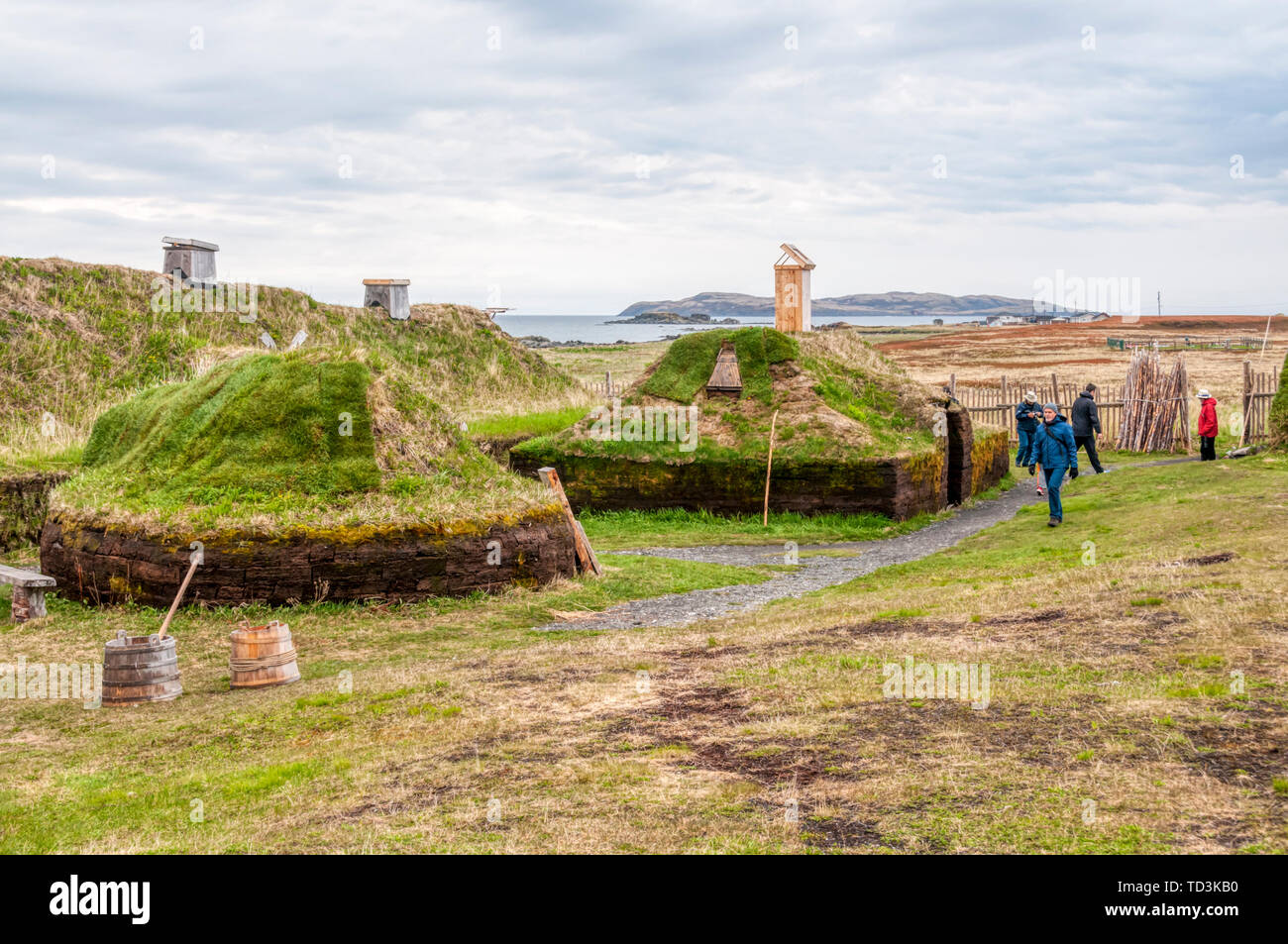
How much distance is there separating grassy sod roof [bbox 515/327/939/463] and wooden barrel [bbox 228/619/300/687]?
511 inches

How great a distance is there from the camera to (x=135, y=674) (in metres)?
9.84

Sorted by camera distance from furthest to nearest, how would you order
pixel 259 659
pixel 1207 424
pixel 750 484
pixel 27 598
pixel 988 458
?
pixel 988 458, pixel 1207 424, pixel 750 484, pixel 27 598, pixel 259 659

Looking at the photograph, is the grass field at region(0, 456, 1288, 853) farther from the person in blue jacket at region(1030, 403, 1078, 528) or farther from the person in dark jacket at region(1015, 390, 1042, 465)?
the person in dark jacket at region(1015, 390, 1042, 465)

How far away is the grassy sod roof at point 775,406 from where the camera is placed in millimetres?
22641

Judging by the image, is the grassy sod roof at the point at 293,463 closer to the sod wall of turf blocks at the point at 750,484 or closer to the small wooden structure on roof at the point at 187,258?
the sod wall of turf blocks at the point at 750,484

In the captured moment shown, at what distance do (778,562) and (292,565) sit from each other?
747 cm

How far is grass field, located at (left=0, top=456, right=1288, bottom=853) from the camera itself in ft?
18.2

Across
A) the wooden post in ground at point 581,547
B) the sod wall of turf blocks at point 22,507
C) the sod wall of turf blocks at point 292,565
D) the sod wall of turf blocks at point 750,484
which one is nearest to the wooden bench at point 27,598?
the sod wall of turf blocks at point 292,565

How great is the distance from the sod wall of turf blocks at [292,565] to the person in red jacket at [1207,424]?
15.6 meters

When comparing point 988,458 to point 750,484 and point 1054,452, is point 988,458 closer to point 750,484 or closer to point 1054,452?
point 750,484

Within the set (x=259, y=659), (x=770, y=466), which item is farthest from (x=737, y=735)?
(x=770, y=466)
